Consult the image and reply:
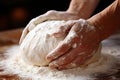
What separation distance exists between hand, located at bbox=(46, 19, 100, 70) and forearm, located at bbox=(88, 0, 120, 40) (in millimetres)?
48

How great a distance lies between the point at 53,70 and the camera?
114cm

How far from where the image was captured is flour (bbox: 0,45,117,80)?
1.09 m

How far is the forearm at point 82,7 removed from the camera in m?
1.50

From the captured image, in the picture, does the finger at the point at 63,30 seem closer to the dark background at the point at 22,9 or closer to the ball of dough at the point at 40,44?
the ball of dough at the point at 40,44

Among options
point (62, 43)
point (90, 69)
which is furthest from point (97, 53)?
point (62, 43)

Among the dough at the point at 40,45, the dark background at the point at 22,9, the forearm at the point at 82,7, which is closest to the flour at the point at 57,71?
the dough at the point at 40,45

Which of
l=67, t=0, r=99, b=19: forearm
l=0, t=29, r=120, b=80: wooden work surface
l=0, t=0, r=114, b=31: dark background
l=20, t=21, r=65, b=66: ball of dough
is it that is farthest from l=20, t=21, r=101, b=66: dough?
l=0, t=0, r=114, b=31: dark background

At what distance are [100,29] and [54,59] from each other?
0.25m

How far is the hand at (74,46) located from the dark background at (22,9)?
176 centimetres

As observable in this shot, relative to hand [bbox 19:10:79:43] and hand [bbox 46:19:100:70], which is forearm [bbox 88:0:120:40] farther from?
hand [bbox 19:10:79:43]

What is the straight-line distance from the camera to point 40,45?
1197mm

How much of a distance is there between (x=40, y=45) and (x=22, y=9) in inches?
74.2

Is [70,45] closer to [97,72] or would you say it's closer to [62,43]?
[62,43]

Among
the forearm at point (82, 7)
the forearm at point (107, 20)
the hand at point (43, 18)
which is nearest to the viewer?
the forearm at point (107, 20)
